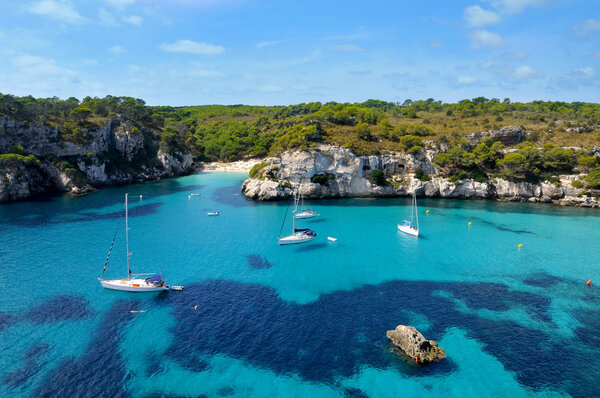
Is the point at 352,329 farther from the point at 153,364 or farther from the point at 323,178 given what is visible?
the point at 323,178

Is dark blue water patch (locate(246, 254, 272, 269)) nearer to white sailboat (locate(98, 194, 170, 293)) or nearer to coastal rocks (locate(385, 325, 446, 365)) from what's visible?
white sailboat (locate(98, 194, 170, 293))

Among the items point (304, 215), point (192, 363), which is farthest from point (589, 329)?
point (304, 215)

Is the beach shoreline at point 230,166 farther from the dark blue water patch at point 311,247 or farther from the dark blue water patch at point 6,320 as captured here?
the dark blue water patch at point 6,320

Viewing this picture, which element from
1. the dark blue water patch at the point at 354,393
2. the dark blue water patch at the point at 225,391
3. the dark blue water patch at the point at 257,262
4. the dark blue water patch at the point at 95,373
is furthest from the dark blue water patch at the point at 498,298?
the dark blue water patch at the point at 95,373

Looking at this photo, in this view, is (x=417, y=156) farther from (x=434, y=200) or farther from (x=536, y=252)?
(x=536, y=252)

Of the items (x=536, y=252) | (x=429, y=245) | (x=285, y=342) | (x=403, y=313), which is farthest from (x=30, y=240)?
(x=536, y=252)

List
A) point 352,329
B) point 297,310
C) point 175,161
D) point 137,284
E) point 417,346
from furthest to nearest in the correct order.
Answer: point 175,161 < point 137,284 < point 297,310 < point 352,329 < point 417,346
